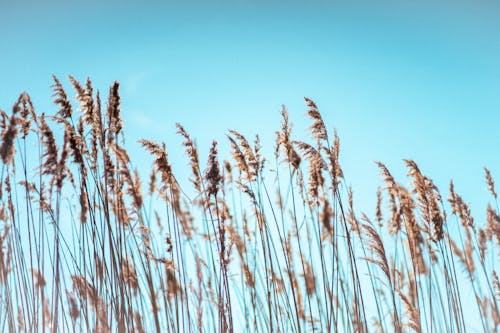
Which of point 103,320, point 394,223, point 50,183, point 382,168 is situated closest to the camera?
point 103,320

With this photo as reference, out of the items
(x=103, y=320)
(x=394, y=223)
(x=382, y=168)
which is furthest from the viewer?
(x=394, y=223)

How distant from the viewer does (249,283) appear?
159 inches

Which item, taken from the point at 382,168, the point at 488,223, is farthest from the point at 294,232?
the point at 488,223

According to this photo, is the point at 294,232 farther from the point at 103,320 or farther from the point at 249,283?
the point at 103,320

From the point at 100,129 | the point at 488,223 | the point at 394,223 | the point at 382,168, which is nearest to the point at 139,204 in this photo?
the point at 100,129

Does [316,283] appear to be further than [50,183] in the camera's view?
Yes

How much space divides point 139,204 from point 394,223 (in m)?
A: 2.92

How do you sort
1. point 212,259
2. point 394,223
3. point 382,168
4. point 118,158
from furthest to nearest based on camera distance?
point 394,223 < point 382,168 < point 212,259 < point 118,158

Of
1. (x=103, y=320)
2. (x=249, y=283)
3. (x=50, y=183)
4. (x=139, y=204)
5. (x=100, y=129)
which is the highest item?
(x=100, y=129)

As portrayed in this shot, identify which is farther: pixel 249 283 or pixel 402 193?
pixel 402 193

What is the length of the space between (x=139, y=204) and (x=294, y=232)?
5.63ft

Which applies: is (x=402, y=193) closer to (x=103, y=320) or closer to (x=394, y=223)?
(x=394, y=223)

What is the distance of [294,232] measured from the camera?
4.54m

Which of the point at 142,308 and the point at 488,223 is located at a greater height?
the point at 488,223
